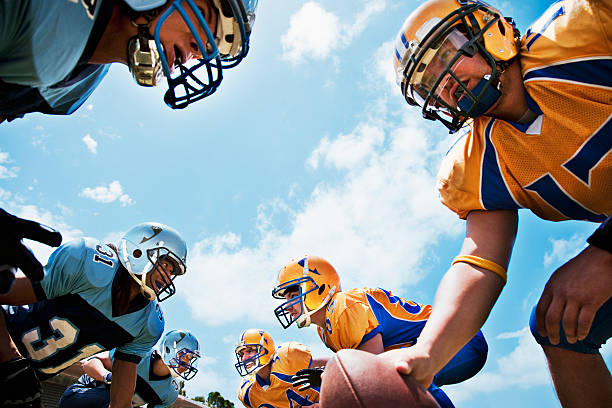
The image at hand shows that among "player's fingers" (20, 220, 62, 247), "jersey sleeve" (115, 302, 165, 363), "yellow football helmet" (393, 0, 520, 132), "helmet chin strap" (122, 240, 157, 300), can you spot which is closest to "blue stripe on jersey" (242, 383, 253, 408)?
"jersey sleeve" (115, 302, 165, 363)

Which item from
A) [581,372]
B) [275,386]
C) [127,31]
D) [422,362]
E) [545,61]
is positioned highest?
[127,31]

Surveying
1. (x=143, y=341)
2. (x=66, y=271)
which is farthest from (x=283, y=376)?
(x=66, y=271)

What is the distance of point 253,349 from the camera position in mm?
8352

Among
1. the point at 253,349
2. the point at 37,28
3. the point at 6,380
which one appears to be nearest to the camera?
the point at 37,28

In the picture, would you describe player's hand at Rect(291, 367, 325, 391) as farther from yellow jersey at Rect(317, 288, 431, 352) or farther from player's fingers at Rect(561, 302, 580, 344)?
player's fingers at Rect(561, 302, 580, 344)

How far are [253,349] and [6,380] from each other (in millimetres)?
6345

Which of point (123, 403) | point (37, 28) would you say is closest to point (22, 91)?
point (37, 28)

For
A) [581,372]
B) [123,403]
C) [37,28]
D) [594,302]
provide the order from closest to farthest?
[37,28] → [594,302] → [581,372] → [123,403]

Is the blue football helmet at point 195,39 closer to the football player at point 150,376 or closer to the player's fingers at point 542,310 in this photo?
the player's fingers at point 542,310

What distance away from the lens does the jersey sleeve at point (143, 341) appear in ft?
14.2

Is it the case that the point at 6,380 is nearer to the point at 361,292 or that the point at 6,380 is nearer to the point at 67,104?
the point at 67,104

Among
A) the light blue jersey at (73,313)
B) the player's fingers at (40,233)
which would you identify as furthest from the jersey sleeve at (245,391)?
the player's fingers at (40,233)

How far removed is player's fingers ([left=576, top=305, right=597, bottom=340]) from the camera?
60.0 inches

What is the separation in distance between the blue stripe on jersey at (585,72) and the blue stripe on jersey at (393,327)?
2.27 metres
